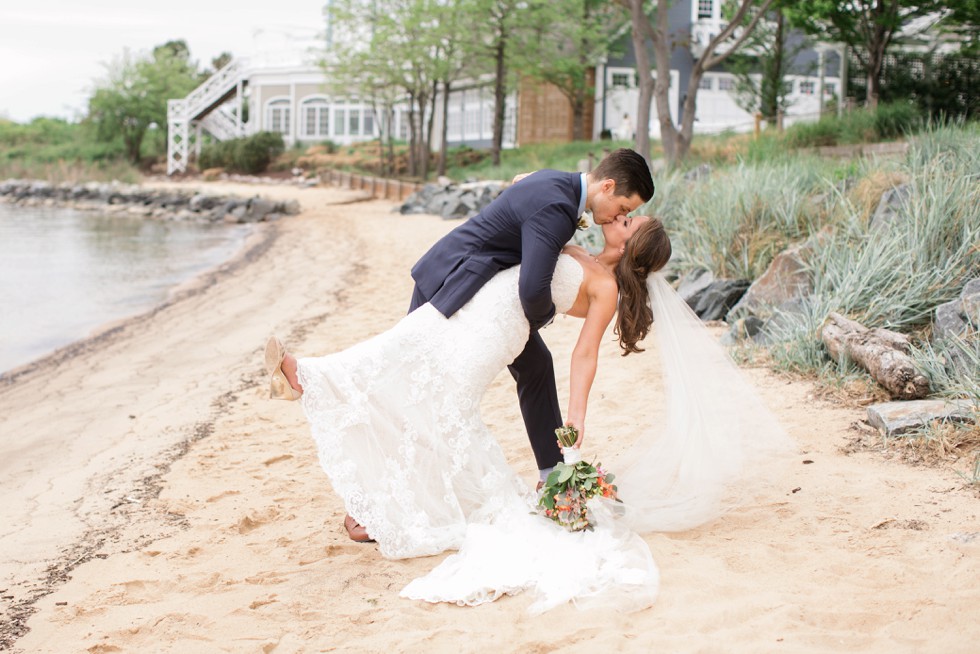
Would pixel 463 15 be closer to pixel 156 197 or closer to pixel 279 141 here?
pixel 156 197

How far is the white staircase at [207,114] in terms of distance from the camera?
149 feet

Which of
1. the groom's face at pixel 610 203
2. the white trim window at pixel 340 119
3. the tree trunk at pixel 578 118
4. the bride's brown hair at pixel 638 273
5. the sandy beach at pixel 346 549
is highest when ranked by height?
the white trim window at pixel 340 119

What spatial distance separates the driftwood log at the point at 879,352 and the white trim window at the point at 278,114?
4373 centimetres

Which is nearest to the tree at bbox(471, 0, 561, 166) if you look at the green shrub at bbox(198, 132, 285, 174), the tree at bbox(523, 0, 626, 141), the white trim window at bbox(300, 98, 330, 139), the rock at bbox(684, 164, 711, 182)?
the tree at bbox(523, 0, 626, 141)

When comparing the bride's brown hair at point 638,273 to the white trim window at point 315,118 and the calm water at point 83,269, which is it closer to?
the calm water at point 83,269

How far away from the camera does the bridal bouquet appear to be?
398 centimetres

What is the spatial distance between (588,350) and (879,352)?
270 cm

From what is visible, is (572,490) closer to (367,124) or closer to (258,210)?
(258,210)

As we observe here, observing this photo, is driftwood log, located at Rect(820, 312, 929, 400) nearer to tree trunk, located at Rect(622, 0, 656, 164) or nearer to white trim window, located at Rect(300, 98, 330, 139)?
tree trunk, located at Rect(622, 0, 656, 164)

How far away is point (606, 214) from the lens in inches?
160

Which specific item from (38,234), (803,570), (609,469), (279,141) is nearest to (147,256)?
(38,234)

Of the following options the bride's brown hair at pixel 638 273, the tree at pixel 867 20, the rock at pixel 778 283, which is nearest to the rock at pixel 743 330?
the rock at pixel 778 283

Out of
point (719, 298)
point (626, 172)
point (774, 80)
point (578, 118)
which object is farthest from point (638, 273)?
point (578, 118)

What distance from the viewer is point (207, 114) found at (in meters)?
48.1
